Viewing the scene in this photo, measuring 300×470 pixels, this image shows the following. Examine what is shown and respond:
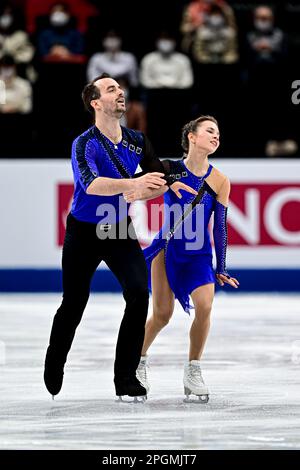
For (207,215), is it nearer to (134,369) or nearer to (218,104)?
(134,369)

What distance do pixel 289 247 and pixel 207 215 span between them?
5129 millimetres

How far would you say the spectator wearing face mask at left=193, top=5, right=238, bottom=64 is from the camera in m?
Answer: 12.5

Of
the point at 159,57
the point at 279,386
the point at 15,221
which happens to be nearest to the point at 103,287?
the point at 15,221

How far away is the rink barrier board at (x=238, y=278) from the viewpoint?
35.4ft

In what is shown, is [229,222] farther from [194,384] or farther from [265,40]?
[194,384]

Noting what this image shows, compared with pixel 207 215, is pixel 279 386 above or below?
below

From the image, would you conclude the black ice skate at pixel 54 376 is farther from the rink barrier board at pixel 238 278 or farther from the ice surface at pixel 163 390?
the rink barrier board at pixel 238 278

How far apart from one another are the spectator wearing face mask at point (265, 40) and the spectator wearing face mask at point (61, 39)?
186cm

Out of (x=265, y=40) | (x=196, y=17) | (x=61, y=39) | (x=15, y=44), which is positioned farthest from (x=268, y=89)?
(x=15, y=44)

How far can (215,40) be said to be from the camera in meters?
12.5

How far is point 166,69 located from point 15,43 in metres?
1.78

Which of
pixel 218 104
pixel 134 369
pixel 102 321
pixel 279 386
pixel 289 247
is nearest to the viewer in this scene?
pixel 134 369

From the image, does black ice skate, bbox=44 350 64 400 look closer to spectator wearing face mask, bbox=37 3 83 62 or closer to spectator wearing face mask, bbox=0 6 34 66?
spectator wearing face mask, bbox=37 3 83 62

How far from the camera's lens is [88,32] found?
501 inches
